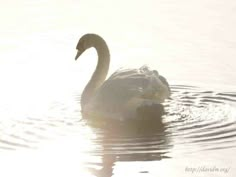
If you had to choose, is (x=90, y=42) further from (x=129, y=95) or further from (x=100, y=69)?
(x=129, y=95)

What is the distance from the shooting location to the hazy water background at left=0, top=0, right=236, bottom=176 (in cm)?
1092

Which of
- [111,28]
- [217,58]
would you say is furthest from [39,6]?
[217,58]

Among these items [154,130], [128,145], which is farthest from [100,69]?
[128,145]

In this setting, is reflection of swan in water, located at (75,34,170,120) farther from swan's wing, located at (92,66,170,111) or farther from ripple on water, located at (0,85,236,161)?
ripple on water, located at (0,85,236,161)

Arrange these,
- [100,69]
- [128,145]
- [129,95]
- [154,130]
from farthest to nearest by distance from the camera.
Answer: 1. [100,69]
2. [129,95]
3. [154,130]
4. [128,145]

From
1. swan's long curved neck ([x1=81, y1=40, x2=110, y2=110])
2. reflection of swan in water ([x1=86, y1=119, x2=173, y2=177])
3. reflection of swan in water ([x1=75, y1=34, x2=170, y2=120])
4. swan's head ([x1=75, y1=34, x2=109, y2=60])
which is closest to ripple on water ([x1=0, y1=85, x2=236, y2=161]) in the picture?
reflection of swan in water ([x1=86, y1=119, x2=173, y2=177])

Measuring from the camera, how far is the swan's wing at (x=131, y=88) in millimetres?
13000

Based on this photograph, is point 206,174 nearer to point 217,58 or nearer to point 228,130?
point 228,130

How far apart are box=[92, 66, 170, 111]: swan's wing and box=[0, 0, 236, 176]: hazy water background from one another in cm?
41

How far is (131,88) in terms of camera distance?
13.0m

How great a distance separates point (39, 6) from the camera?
21109 millimetres

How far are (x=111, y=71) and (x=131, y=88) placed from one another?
2.75 metres

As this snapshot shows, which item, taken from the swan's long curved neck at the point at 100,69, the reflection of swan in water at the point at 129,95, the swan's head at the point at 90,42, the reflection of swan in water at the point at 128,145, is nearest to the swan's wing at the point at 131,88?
the reflection of swan in water at the point at 129,95

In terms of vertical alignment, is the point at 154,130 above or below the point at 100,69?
below
